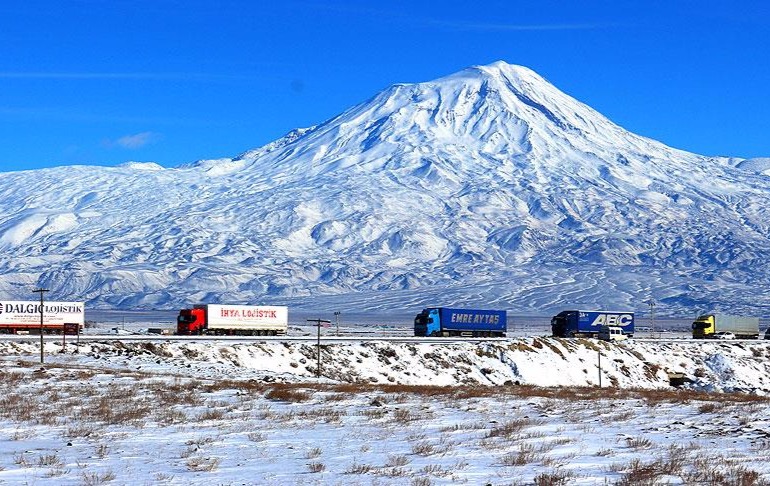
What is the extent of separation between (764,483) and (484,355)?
64.6 m

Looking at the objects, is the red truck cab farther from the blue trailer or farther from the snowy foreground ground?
the snowy foreground ground

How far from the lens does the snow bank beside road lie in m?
70.1

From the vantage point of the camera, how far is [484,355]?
263 feet

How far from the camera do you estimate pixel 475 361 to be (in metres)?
78.4

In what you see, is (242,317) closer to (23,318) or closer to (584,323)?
(23,318)

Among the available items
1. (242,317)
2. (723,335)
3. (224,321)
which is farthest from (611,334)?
(224,321)

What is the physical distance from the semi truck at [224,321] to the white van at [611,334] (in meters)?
34.9

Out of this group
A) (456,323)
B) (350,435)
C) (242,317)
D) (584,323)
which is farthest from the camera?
(584,323)

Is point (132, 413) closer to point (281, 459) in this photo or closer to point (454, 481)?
point (281, 459)

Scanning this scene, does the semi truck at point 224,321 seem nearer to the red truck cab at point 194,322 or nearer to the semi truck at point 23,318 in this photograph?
the red truck cab at point 194,322

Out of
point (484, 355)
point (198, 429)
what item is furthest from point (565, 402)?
point (484, 355)

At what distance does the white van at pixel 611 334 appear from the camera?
105m

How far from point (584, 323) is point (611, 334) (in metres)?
7.76

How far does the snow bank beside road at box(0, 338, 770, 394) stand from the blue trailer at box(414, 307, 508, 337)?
17726mm
